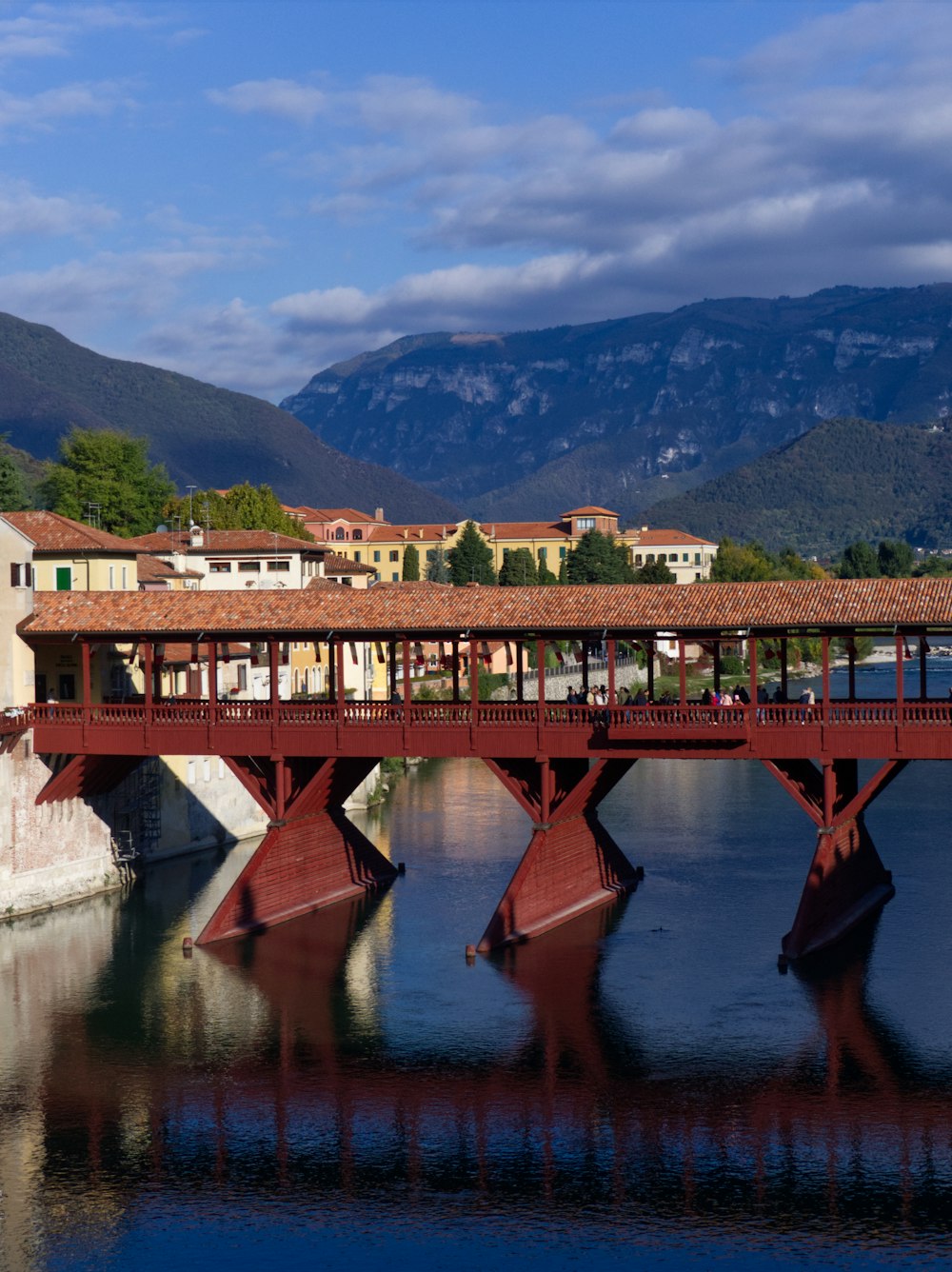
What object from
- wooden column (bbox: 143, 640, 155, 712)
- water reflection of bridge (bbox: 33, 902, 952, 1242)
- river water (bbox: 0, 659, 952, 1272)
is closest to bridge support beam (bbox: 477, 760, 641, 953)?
river water (bbox: 0, 659, 952, 1272)

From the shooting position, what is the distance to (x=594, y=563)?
192125 mm

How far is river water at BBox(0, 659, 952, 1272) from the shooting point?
1419 inches

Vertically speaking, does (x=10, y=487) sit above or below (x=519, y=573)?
above

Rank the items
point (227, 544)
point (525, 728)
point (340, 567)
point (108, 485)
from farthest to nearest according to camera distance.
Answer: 1. point (108, 485)
2. point (340, 567)
3. point (227, 544)
4. point (525, 728)

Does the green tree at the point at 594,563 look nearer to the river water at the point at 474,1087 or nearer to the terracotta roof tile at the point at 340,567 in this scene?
the terracotta roof tile at the point at 340,567

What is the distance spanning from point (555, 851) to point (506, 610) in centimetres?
884

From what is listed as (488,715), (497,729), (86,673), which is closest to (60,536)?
(86,673)

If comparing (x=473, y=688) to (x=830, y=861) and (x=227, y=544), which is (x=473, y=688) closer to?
(x=830, y=861)

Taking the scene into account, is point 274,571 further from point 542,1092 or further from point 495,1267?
point 495,1267

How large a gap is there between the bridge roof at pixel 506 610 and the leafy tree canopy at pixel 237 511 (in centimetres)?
7327

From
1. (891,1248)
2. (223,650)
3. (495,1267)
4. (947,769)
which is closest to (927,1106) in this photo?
(891,1248)

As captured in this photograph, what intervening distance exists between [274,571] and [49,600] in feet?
130

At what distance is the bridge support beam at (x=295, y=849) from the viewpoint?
59938mm

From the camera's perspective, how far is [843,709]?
2189 inches
